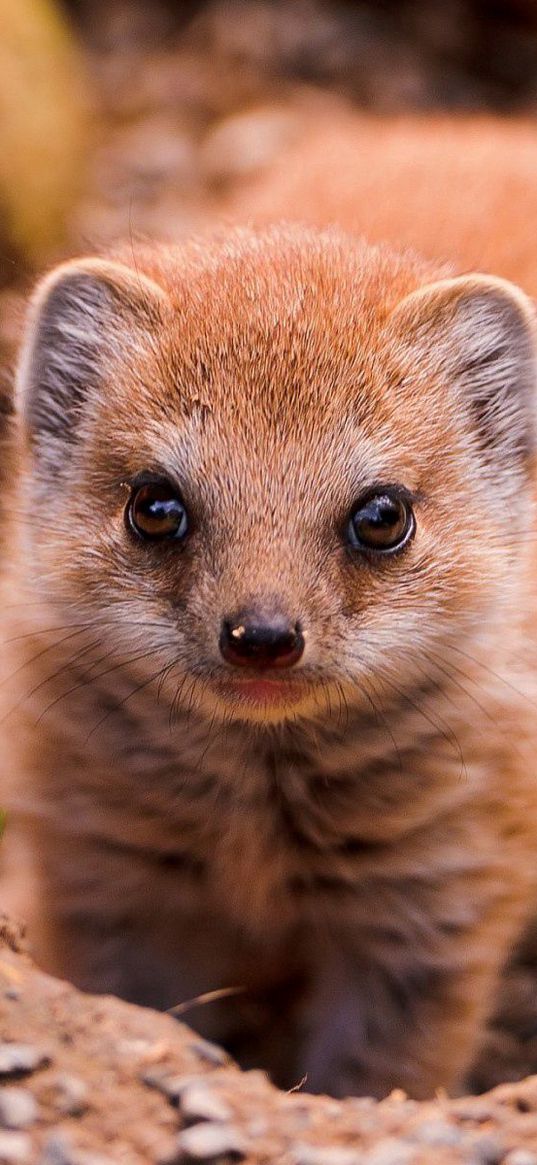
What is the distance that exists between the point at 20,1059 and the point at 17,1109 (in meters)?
0.12

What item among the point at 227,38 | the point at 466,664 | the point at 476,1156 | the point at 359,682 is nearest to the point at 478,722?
the point at 466,664

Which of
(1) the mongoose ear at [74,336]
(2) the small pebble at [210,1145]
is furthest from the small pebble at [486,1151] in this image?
(1) the mongoose ear at [74,336]

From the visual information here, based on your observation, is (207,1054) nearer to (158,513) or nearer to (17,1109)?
(17,1109)

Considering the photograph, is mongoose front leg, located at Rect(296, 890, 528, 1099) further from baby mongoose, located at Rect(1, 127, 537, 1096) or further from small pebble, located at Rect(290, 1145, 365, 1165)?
small pebble, located at Rect(290, 1145, 365, 1165)

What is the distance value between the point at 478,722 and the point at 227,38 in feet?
17.4

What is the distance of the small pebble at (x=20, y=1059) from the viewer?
2.32 meters

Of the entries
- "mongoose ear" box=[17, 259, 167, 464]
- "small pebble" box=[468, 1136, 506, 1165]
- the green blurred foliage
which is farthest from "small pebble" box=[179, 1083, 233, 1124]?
the green blurred foliage

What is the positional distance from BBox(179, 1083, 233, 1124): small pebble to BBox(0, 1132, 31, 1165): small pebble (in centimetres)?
28

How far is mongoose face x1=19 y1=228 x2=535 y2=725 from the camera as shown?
2.64 metres

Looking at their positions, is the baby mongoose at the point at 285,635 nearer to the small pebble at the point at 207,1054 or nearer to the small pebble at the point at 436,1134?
the small pebble at the point at 207,1054

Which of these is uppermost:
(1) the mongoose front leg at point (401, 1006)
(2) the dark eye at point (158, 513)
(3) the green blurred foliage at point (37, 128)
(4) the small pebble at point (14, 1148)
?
(3) the green blurred foliage at point (37, 128)

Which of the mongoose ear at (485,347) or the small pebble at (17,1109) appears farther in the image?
the mongoose ear at (485,347)

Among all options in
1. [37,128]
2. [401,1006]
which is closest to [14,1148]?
[401,1006]

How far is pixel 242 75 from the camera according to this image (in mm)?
7426
